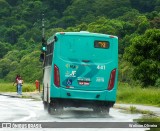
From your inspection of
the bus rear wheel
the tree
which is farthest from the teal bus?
the tree

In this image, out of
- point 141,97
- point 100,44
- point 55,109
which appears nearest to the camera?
point 100,44

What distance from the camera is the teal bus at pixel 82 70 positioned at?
20.4 m

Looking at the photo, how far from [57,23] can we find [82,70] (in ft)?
398

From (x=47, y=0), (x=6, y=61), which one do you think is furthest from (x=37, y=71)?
(x=47, y=0)

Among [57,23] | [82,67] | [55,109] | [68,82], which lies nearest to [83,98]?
[68,82]

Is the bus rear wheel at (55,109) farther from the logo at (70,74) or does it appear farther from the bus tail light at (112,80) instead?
the bus tail light at (112,80)

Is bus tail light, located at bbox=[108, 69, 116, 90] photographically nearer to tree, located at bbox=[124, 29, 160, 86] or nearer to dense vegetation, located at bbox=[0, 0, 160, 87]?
tree, located at bbox=[124, 29, 160, 86]

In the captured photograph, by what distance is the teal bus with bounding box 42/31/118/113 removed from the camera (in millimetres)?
20422

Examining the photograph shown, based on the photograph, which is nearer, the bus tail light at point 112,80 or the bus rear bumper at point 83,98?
the bus rear bumper at point 83,98

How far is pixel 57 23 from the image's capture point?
141m

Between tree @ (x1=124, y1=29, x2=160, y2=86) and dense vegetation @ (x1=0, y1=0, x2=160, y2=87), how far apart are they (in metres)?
14.0

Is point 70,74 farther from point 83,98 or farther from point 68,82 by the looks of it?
point 83,98

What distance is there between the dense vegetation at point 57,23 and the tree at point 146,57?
13975 mm

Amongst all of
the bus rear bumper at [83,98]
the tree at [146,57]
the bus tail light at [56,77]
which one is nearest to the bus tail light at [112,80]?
the bus rear bumper at [83,98]
